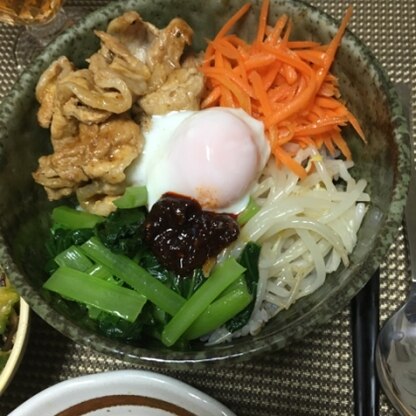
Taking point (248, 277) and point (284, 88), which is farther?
point (284, 88)

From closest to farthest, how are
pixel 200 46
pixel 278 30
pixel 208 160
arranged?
pixel 208 160 < pixel 278 30 < pixel 200 46

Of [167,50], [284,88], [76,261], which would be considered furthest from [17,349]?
[284,88]

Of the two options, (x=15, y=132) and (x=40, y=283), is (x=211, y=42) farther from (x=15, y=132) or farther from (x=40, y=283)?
→ (x=40, y=283)

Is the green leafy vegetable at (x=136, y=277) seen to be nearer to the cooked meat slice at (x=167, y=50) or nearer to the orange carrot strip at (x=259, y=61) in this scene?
the cooked meat slice at (x=167, y=50)

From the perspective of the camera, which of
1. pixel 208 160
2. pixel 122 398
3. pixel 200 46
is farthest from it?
pixel 200 46

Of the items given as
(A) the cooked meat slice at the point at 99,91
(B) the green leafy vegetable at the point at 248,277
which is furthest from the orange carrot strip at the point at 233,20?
(B) the green leafy vegetable at the point at 248,277

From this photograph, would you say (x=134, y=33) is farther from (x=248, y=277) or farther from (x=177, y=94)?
(x=248, y=277)

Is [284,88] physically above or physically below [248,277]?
above

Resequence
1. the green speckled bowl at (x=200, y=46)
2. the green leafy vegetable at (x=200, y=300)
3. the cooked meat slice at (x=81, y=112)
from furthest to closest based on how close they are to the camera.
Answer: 1. the cooked meat slice at (x=81, y=112)
2. the green leafy vegetable at (x=200, y=300)
3. the green speckled bowl at (x=200, y=46)
